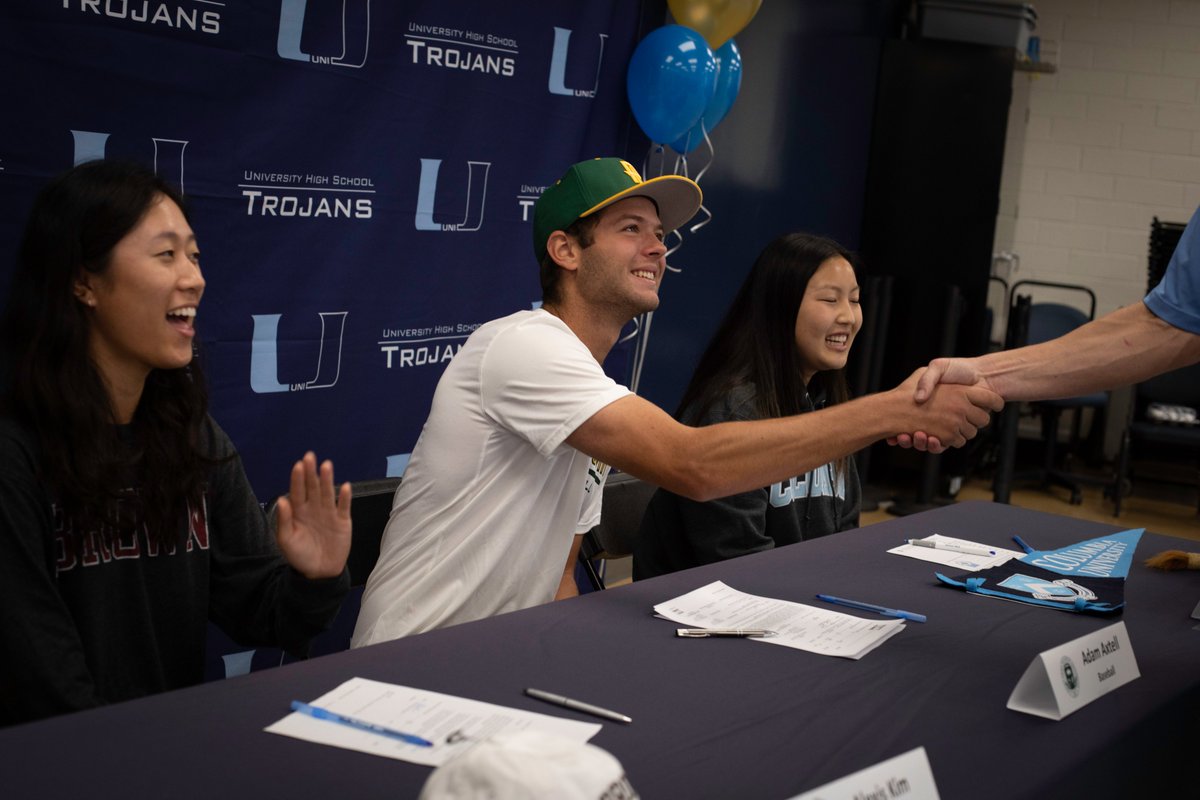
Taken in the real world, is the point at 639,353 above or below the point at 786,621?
above

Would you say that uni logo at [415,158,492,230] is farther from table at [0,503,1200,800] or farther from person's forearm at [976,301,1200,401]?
table at [0,503,1200,800]

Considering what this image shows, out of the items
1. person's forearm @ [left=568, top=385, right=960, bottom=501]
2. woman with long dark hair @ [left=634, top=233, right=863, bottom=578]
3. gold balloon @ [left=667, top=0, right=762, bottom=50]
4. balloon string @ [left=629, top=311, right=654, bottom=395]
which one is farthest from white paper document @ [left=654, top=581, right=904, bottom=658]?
gold balloon @ [left=667, top=0, right=762, bottom=50]

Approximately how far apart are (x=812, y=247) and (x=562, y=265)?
0.77m

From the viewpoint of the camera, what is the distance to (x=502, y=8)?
3.74 metres

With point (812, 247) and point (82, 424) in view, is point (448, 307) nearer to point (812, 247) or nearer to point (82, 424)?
point (812, 247)

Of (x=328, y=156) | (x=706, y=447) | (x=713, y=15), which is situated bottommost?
(x=706, y=447)

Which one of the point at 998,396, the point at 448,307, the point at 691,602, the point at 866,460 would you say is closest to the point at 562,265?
the point at 691,602

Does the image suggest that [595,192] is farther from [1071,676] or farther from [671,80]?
[671,80]

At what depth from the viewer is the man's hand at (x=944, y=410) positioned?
2.24m

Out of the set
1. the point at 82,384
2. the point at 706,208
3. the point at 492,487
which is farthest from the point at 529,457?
the point at 706,208

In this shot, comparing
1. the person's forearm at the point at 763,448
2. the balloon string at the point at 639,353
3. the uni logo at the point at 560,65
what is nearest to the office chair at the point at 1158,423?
the balloon string at the point at 639,353

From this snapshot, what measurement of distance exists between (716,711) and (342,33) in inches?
93.2

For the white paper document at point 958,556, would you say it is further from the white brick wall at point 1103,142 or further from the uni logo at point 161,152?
the white brick wall at point 1103,142

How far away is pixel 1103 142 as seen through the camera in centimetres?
776
